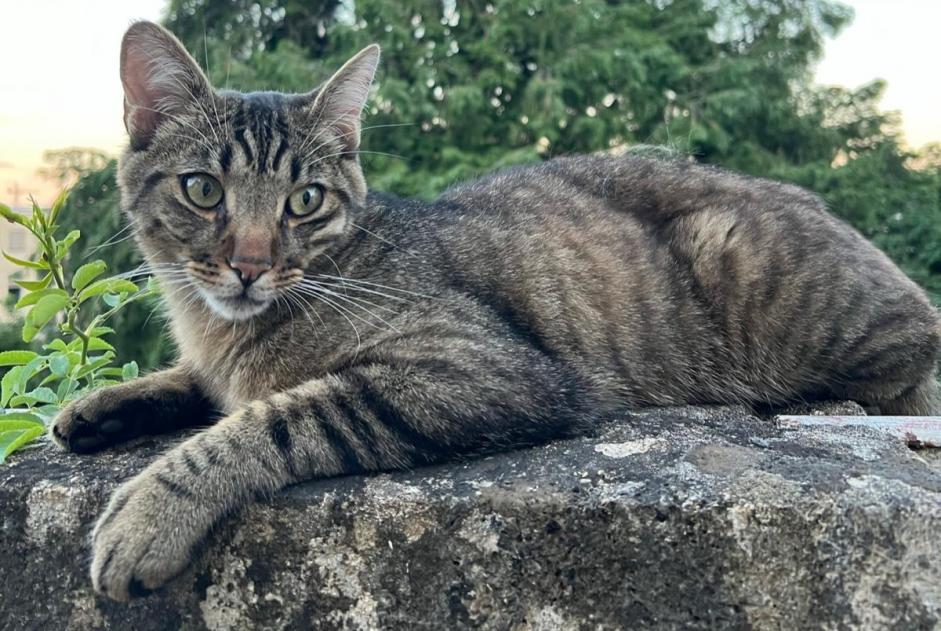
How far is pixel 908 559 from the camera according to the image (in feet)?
5.13

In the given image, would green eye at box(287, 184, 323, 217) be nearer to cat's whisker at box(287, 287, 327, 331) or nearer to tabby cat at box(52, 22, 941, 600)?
tabby cat at box(52, 22, 941, 600)

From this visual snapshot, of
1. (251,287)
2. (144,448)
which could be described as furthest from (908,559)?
(144,448)

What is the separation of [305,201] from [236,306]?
0.38 m

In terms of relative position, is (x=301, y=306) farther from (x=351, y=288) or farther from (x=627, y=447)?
(x=627, y=447)

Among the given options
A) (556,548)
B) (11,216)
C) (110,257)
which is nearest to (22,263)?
(11,216)

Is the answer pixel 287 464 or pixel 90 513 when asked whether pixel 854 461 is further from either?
pixel 90 513

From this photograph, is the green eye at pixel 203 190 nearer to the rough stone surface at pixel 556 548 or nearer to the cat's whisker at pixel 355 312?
the cat's whisker at pixel 355 312

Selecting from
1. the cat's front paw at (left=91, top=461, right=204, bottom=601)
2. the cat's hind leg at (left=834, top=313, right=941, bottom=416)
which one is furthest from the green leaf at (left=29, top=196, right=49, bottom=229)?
the cat's hind leg at (left=834, top=313, right=941, bottom=416)

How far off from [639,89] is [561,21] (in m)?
1.02

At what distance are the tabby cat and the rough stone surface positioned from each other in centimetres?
14

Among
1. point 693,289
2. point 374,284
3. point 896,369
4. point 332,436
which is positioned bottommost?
point 896,369

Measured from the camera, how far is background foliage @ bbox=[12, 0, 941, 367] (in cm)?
791

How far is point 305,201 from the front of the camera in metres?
2.47

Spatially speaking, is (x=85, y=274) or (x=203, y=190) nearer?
(x=203, y=190)
